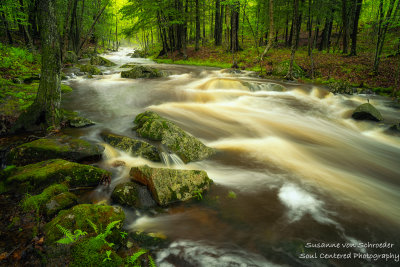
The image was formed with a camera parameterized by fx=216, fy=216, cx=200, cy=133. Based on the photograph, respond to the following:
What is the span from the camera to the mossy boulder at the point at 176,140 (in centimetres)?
582

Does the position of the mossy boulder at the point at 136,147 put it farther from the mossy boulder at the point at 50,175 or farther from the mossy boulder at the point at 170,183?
the mossy boulder at the point at 50,175

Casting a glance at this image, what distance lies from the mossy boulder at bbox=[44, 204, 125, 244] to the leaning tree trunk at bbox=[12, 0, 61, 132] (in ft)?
14.2

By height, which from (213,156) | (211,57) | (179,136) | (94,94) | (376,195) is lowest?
(376,195)

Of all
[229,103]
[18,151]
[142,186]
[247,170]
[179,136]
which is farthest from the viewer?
[229,103]

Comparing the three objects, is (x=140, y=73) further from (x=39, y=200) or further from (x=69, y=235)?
(x=69, y=235)

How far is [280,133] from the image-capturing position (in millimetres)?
8156

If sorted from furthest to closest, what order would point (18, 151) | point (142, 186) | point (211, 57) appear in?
1. point (211, 57)
2. point (18, 151)
3. point (142, 186)

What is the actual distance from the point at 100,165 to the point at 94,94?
799cm

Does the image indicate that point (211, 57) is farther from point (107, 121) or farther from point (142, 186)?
point (142, 186)

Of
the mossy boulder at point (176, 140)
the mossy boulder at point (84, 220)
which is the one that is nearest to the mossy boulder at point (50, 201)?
the mossy boulder at point (84, 220)

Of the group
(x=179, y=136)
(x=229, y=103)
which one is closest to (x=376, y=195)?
(x=179, y=136)

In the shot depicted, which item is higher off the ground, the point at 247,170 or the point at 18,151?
the point at 18,151

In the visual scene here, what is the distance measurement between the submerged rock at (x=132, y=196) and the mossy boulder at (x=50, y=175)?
656 millimetres

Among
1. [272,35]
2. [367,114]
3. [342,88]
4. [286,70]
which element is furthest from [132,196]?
[272,35]
